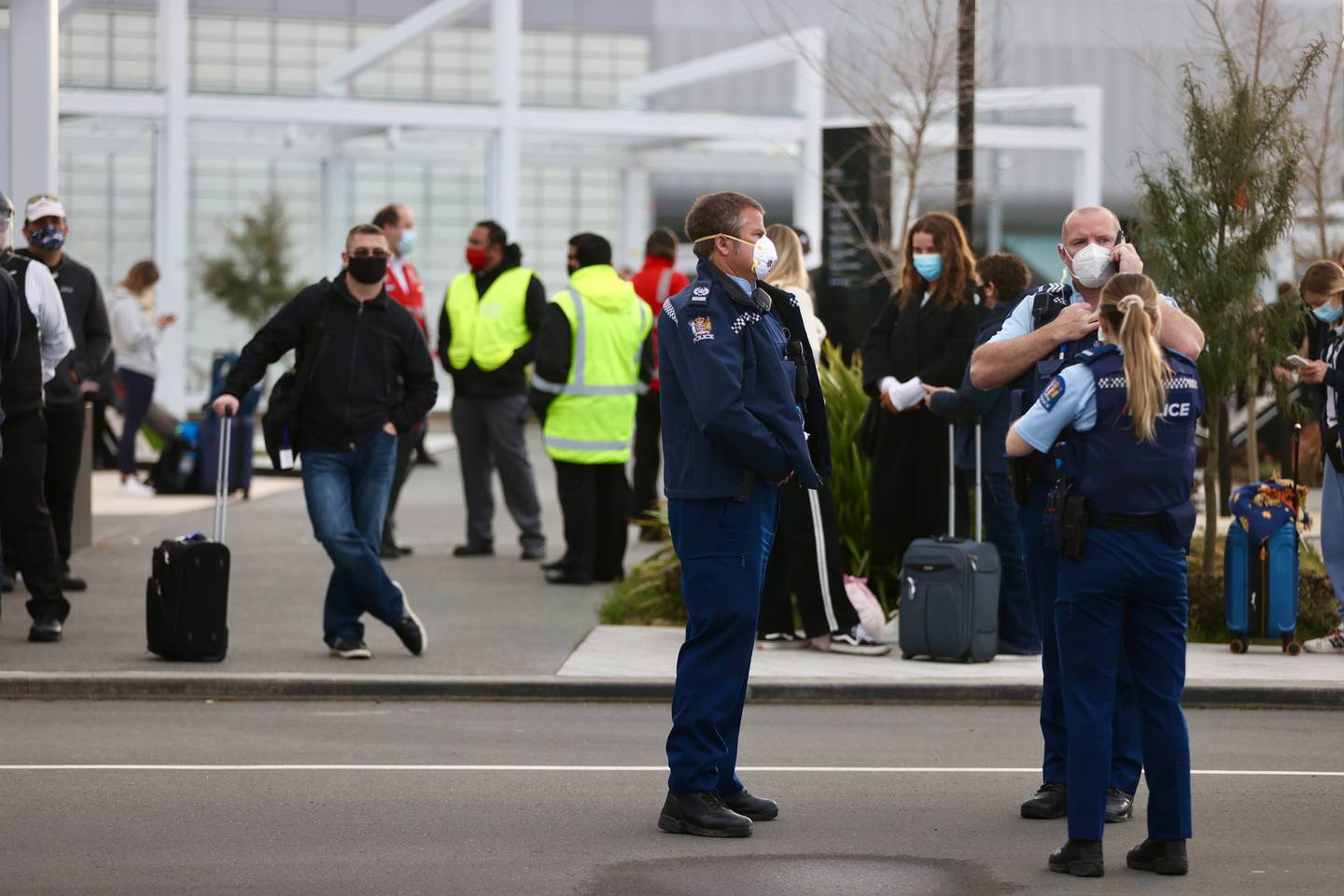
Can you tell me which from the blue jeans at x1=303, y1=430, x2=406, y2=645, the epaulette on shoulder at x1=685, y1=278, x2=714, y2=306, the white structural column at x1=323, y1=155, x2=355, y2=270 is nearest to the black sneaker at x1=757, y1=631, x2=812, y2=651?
the blue jeans at x1=303, y1=430, x2=406, y2=645

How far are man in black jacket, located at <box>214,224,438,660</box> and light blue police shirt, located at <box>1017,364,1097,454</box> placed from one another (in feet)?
14.3

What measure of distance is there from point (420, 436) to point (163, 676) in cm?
603

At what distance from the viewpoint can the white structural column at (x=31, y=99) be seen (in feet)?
43.8

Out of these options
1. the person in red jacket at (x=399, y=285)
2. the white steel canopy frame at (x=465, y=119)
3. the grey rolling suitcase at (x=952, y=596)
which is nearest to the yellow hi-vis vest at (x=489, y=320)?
the person in red jacket at (x=399, y=285)

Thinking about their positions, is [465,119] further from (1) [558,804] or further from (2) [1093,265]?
(2) [1093,265]

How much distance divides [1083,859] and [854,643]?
430cm

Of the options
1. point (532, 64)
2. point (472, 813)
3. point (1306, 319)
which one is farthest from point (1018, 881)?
point (532, 64)

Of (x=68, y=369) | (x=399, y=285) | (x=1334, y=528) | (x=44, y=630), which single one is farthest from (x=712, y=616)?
A: (x=399, y=285)

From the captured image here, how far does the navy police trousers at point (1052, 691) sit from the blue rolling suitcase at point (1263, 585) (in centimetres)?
356

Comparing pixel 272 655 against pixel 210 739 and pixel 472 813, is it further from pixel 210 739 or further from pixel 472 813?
pixel 472 813

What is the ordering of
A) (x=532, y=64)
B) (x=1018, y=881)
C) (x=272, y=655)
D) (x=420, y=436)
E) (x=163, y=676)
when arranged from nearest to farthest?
(x=1018, y=881) → (x=163, y=676) → (x=272, y=655) → (x=420, y=436) → (x=532, y=64)

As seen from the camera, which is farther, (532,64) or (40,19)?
(532,64)

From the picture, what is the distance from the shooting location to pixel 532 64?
41688mm

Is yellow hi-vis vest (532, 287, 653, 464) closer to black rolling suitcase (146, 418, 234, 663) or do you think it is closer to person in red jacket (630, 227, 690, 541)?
person in red jacket (630, 227, 690, 541)
